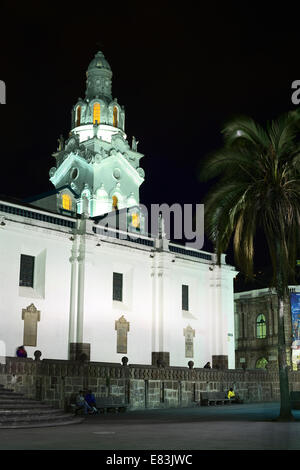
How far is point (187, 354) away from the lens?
3778 cm

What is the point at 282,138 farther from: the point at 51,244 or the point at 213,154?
the point at 51,244

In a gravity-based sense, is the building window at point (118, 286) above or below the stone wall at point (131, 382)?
above

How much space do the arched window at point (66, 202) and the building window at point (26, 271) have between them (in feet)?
41.1

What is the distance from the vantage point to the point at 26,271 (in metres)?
31.2

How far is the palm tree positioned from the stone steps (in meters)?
7.11

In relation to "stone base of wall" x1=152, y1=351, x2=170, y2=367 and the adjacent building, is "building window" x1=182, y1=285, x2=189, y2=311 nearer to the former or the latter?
"stone base of wall" x1=152, y1=351, x2=170, y2=367

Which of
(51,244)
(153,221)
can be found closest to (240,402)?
(51,244)

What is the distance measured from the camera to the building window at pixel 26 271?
3100 centimetres

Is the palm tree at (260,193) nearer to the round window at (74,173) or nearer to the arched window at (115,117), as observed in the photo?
the round window at (74,173)

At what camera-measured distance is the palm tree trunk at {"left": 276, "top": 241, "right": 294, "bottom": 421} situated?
17992mm

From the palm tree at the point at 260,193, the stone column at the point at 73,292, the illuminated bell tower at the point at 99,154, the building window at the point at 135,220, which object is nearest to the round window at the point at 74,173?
the illuminated bell tower at the point at 99,154

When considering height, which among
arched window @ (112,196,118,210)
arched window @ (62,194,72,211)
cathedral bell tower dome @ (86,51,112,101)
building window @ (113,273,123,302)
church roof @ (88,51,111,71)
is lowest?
building window @ (113,273,123,302)

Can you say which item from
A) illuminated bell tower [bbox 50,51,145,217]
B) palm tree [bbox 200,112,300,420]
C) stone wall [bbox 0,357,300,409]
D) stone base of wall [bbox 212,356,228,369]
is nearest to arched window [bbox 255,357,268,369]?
stone base of wall [bbox 212,356,228,369]

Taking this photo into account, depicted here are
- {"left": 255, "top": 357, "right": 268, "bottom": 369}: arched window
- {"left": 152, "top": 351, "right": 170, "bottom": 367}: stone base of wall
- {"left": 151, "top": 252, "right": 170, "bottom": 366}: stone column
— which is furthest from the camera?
{"left": 255, "top": 357, "right": 268, "bottom": 369}: arched window
